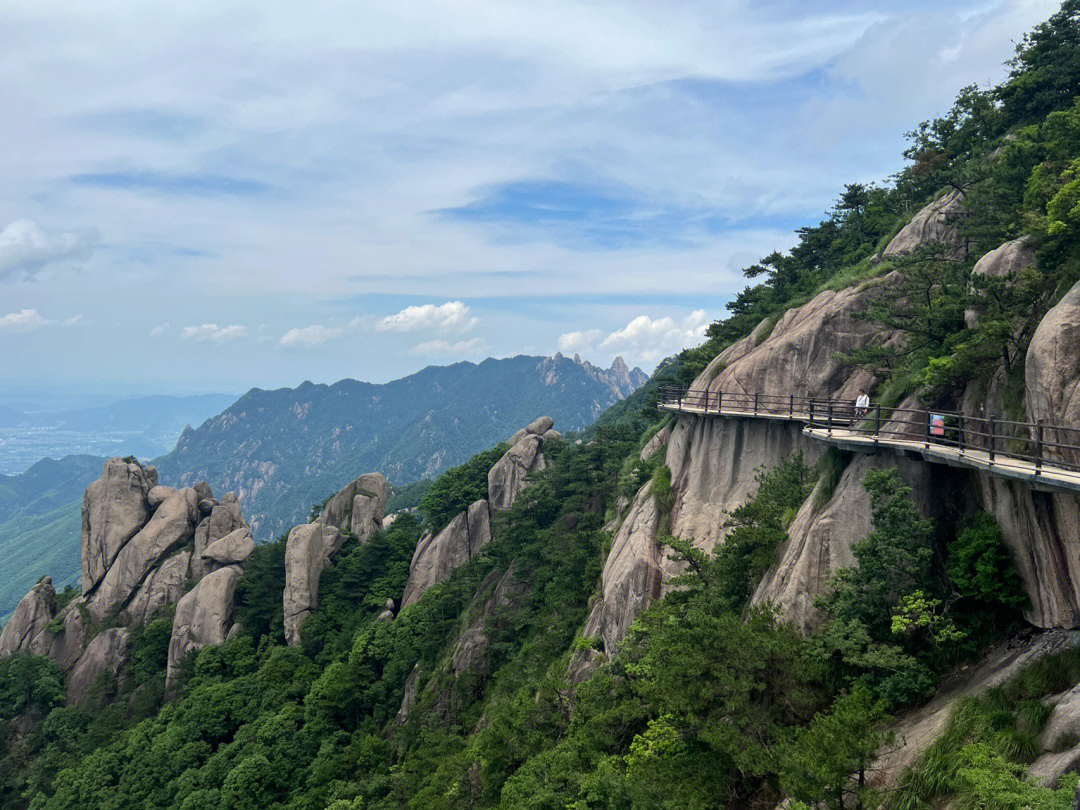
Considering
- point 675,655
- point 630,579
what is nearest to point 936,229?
point 630,579

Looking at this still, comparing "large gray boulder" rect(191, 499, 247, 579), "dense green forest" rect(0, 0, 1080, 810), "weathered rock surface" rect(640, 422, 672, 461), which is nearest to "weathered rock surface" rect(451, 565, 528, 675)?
"dense green forest" rect(0, 0, 1080, 810)

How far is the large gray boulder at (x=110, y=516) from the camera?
2391 inches

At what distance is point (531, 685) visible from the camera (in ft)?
103

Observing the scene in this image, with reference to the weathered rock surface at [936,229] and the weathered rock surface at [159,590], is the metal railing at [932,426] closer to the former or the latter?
the weathered rock surface at [936,229]

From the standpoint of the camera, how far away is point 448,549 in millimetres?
54094

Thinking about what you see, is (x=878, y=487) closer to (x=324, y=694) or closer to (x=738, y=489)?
(x=738, y=489)

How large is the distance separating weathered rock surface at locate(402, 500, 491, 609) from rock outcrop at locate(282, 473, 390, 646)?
8.01 meters

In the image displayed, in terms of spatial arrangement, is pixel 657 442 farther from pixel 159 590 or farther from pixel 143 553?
pixel 143 553

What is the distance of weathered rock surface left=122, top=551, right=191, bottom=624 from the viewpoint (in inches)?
2282

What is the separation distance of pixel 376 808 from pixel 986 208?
123 ft

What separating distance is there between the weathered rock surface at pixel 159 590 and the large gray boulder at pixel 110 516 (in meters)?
4.85

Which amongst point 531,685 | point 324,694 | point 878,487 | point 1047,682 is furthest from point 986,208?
point 324,694

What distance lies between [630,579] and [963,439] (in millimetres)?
15768

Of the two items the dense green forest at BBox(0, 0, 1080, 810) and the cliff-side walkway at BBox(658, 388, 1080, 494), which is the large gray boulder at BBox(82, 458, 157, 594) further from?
the cliff-side walkway at BBox(658, 388, 1080, 494)
